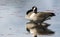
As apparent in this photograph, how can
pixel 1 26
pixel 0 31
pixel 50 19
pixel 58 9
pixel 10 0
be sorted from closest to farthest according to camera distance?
pixel 0 31 < pixel 1 26 < pixel 50 19 < pixel 58 9 < pixel 10 0

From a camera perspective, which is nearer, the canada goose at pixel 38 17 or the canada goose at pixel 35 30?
the canada goose at pixel 35 30

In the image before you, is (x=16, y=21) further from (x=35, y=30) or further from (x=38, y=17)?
(x=35, y=30)

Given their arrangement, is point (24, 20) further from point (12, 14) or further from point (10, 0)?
point (10, 0)

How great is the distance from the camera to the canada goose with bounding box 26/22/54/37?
368 cm

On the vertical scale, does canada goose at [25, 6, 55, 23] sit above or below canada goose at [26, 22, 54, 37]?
above

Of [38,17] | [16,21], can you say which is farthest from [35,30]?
[16,21]

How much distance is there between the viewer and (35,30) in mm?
3842

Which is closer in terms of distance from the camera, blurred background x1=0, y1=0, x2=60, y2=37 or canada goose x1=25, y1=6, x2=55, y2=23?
blurred background x1=0, y1=0, x2=60, y2=37

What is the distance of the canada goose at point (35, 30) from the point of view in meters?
3.68

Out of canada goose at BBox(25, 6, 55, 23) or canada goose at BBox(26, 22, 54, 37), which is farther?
canada goose at BBox(25, 6, 55, 23)

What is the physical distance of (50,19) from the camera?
445 centimetres

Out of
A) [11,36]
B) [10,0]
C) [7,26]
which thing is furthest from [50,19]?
[10,0]

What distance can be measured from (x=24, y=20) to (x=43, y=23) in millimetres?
451

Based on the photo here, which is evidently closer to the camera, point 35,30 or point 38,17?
point 35,30
